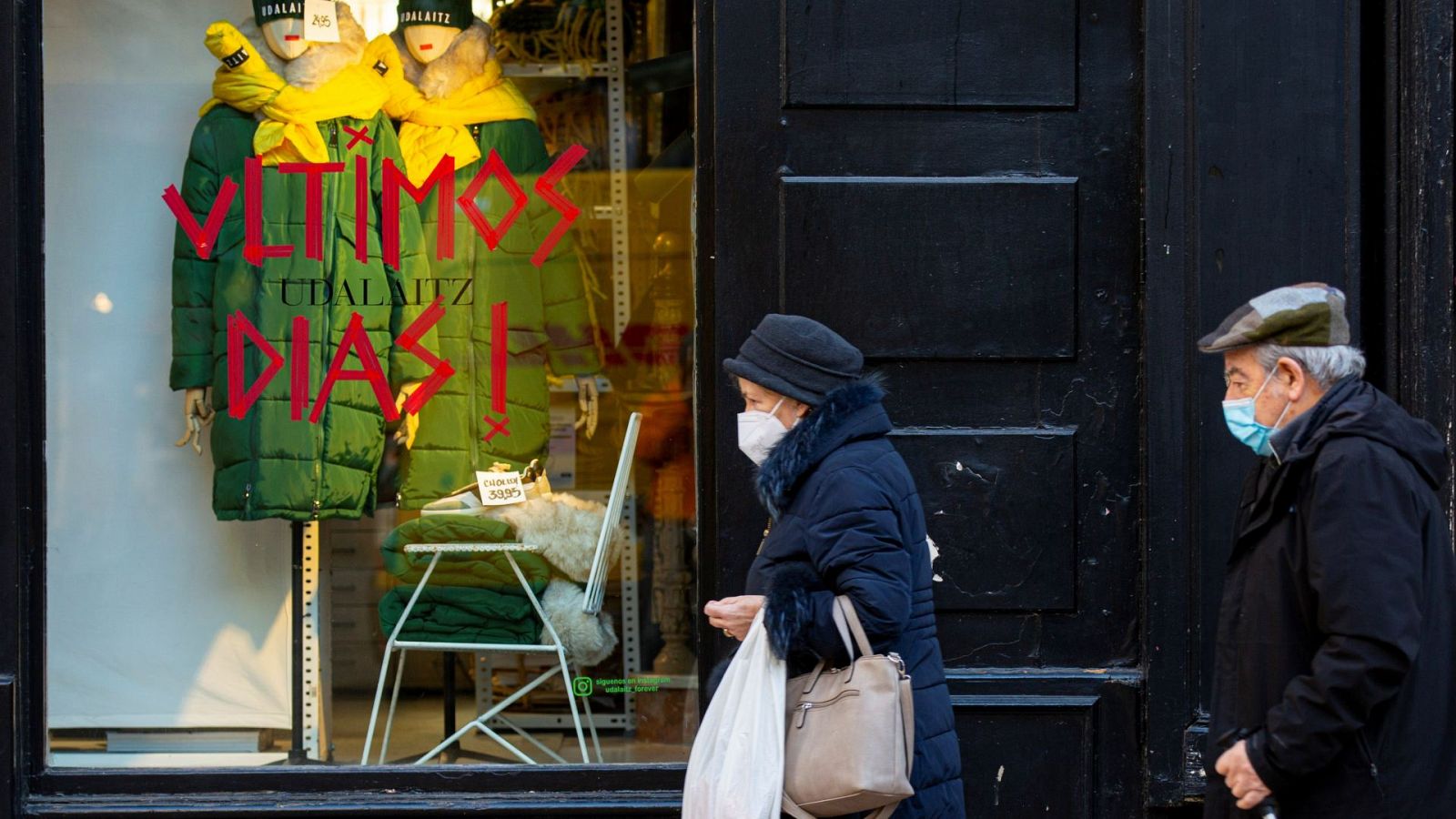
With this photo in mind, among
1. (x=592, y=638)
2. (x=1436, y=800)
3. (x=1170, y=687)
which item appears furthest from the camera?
(x=592, y=638)

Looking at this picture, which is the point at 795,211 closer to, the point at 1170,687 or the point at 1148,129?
the point at 1148,129

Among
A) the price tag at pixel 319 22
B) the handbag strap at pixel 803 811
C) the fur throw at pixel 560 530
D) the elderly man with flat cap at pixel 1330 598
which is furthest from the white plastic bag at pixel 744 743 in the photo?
the price tag at pixel 319 22

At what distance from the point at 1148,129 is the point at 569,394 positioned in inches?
73.7

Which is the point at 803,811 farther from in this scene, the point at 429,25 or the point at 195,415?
the point at 429,25

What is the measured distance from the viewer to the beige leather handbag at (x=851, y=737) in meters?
2.75

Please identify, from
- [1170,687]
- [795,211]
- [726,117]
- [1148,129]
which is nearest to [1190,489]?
[1170,687]

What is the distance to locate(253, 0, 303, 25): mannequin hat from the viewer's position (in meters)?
4.52

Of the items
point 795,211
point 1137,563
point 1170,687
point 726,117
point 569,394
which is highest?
point 726,117

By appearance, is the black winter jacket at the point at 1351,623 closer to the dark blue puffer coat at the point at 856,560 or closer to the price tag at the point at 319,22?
the dark blue puffer coat at the point at 856,560

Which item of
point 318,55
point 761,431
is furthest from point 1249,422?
point 318,55

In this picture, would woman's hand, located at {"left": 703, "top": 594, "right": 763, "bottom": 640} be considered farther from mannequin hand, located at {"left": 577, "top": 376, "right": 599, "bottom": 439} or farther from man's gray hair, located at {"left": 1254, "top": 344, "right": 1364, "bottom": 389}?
mannequin hand, located at {"left": 577, "top": 376, "right": 599, "bottom": 439}

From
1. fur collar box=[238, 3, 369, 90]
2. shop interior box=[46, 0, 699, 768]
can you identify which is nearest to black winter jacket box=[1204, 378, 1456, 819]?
shop interior box=[46, 0, 699, 768]

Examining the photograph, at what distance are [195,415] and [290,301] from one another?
468 millimetres

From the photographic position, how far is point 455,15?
15.0ft
